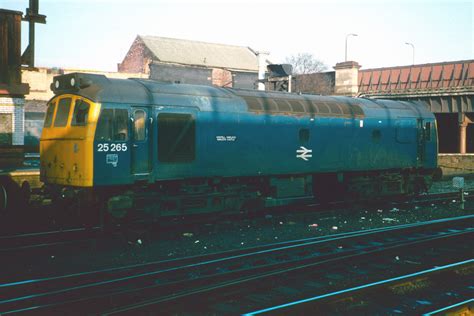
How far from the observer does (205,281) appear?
7883 mm

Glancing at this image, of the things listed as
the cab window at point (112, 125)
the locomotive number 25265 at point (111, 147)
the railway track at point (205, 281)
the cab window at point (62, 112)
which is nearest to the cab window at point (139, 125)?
the cab window at point (112, 125)

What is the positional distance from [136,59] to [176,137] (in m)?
53.8

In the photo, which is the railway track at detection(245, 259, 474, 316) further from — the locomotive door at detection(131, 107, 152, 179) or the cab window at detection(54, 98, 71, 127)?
the cab window at detection(54, 98, 71, 127)

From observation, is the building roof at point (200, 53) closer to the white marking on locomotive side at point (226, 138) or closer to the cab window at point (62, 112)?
the white marking on locomotive side at point (226, 138)

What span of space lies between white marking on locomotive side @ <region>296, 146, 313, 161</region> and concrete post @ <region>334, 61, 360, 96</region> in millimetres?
31604

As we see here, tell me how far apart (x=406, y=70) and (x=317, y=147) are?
1168 inches

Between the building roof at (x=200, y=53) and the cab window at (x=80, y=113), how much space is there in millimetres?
50397

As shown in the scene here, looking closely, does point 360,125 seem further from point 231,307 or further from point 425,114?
point 231,307

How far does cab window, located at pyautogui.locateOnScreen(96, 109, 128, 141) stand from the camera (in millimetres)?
11180

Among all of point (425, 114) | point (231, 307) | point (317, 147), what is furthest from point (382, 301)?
point (425, 114)

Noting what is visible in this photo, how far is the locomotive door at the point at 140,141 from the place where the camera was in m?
11.7

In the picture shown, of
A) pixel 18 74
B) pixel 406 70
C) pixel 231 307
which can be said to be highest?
pixel 406 70

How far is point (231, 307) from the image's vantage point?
6863 millimetres

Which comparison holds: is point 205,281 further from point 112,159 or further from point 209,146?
point 209,146
